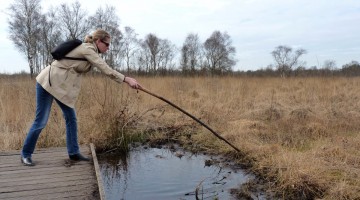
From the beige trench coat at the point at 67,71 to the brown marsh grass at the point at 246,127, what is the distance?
87.0 inches

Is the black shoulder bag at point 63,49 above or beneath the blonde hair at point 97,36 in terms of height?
beneath

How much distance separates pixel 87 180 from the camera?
3547 mm

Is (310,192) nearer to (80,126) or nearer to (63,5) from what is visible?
(80,126)

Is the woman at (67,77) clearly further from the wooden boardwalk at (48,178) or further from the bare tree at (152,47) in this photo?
the bare tree at (152,47)

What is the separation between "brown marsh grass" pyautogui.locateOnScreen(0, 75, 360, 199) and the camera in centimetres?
434

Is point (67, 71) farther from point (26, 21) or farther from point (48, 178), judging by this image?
point (26, 21)

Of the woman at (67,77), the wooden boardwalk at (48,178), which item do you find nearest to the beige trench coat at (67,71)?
the woman at (67,77)

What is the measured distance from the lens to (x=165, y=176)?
16.2 feet

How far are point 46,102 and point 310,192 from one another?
330 cm

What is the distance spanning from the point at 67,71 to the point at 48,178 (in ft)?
3.84

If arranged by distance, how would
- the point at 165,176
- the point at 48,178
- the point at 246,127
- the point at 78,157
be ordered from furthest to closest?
the point at 246,127 → the point at 165,176 → the point at 78,157 → the point at 48,178

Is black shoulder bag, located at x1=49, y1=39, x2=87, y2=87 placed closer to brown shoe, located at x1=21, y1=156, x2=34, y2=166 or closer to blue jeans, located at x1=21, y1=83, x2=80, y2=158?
blue jeans, located at x1=21, y1=83, x2=80, y2=158

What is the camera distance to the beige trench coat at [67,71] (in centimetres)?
361

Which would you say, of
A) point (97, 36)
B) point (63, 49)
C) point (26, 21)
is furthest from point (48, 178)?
point (26, 21)
